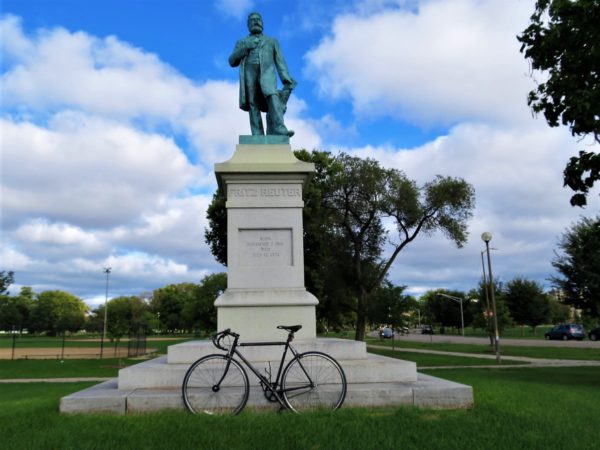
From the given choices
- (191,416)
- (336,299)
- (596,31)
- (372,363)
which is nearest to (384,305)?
(336,299)

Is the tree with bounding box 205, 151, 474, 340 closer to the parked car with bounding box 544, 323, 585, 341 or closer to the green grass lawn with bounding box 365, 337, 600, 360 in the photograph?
the green grass lawn with bounding box 365, 337, 600, 360

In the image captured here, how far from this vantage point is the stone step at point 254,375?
6887mm

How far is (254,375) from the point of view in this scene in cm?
698

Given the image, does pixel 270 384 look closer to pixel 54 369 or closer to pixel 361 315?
pixel 54 369

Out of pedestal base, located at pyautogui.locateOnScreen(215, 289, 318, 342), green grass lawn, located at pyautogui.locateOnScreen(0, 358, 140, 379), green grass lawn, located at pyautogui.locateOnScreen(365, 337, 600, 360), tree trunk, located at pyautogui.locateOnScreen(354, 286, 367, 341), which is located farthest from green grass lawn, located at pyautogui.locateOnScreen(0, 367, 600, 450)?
tree trunk, located at pyautogui.locateOnScreen(354, 286, 367, 341)

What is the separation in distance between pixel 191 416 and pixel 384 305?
Result: 2572 centimetres

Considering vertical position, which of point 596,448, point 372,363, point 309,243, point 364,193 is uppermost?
point 364,193

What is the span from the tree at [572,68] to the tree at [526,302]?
46.1 metres

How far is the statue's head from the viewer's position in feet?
33.1

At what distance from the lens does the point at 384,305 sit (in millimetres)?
30422

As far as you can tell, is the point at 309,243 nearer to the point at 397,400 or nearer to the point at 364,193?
the point at 364,193

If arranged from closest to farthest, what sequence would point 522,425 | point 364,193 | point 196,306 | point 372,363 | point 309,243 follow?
1. point 522,425
2. point 372,363
3. point 309,243
4. point 364,193
5. point 196,306

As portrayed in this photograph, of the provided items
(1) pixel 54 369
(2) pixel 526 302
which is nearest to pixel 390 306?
(1) pixel 54 369

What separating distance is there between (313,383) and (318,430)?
113 cm
